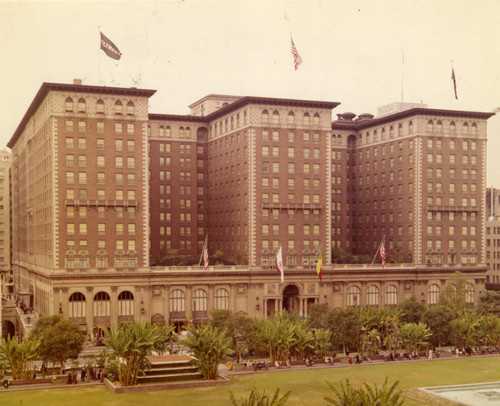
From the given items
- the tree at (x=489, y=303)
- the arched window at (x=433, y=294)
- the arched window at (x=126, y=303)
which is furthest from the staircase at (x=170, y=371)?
the arched window at (x=433, y=294)

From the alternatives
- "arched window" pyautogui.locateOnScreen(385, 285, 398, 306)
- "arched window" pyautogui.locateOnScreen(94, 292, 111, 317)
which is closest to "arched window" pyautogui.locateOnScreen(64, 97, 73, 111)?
"arched window" pyautogui.locateOnScreen(94, 292, 111, 317)

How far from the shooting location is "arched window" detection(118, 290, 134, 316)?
398 ft

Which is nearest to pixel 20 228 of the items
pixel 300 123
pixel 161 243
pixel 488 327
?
pixel 161 243

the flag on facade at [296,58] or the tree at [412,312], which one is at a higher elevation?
the flag on facade at [296,58]

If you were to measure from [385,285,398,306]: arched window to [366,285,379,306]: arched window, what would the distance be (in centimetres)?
210

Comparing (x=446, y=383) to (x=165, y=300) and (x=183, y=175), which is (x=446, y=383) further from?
(x=183, y=175)

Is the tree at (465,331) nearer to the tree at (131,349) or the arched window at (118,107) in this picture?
the tree at (131,349)

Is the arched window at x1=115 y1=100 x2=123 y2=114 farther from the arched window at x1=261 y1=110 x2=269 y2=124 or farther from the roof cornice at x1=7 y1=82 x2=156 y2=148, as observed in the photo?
the arched window at x1=261 y1=110 x2=269 y2=124

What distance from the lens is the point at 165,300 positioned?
12519 centimetres

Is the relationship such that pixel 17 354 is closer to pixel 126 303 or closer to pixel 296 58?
pixel 126 303

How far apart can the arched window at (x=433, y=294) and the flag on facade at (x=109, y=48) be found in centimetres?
7667

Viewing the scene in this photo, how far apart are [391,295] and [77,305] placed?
61.0 m

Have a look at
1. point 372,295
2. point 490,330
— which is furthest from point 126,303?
point 490,330

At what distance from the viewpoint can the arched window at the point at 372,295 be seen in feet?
456
